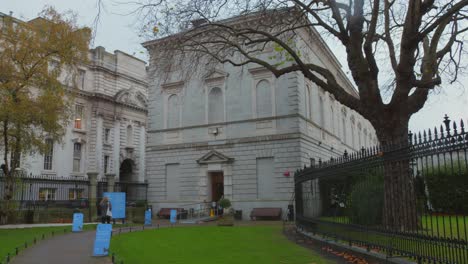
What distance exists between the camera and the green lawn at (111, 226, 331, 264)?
9969mm

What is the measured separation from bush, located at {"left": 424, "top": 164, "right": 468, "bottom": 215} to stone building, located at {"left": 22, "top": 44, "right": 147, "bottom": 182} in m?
36.5

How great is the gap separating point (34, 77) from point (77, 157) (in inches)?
848

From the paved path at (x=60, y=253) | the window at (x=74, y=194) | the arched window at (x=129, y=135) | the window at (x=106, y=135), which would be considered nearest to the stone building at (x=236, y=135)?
the window at (x=74, y=194)

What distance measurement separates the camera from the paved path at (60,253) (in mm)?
10508

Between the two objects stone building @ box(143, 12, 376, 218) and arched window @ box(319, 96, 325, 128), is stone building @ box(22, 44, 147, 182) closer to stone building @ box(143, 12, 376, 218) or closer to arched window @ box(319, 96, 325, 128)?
stone building @ box(143, 12, 376, 218)

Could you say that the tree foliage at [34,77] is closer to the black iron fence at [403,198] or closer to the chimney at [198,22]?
the chimney at [198,22]

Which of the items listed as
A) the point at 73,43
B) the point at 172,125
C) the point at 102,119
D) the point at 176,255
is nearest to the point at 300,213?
the point at 176,255

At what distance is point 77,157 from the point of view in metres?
42.1

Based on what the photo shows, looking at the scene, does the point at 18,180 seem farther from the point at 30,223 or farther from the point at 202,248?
the point at 202,248

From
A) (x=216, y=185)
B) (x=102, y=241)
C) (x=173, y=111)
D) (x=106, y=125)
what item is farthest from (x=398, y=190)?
(x=106, y=125)

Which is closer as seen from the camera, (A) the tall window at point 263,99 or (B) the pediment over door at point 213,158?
(A) the tall window at point 263,99

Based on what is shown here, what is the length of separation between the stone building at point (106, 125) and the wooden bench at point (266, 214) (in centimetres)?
2046

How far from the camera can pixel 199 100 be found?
3139 centimetres

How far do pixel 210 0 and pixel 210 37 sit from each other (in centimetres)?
339
